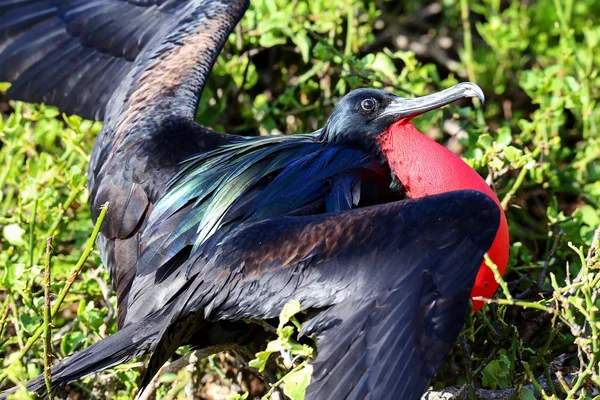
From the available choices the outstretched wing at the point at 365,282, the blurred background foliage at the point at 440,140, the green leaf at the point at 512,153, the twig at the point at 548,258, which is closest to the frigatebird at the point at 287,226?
the outstretched wing at the point at 365,282

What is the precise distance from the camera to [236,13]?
2910 mm

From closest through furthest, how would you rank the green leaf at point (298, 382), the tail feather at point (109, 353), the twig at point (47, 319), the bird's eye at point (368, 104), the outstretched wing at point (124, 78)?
the green leaf at point (298, 382)
the twig at point (47, 319)
the tail feather at point (109, 353)
the bird's eye at point (368, 104)
the outstretched wing at point (124, 78)

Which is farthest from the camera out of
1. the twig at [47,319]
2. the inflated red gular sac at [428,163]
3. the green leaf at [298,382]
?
the inflated red gular sac at [428,163]

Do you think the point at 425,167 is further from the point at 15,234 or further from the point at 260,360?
the point at 15,234

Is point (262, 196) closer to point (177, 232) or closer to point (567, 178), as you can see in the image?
point (177, 232)

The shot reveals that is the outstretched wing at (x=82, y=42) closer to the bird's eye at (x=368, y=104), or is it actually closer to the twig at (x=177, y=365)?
the bird's eye at (x=368, y=104)

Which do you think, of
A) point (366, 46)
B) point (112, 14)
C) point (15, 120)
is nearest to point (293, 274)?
point (15, 120)

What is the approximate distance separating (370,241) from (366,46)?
184cm

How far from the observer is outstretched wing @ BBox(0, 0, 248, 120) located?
305cm

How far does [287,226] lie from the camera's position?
194 centimetres

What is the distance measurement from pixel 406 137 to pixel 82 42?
138 cm

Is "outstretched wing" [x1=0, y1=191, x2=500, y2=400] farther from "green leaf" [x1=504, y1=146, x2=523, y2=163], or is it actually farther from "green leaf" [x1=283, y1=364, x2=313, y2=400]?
"green leaf" [x1=504, y1=146, x2=523, y2=163]

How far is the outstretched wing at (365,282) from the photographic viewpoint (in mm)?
1668

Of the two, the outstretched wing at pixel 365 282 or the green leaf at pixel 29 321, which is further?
the green leaf at pixel 29 321
